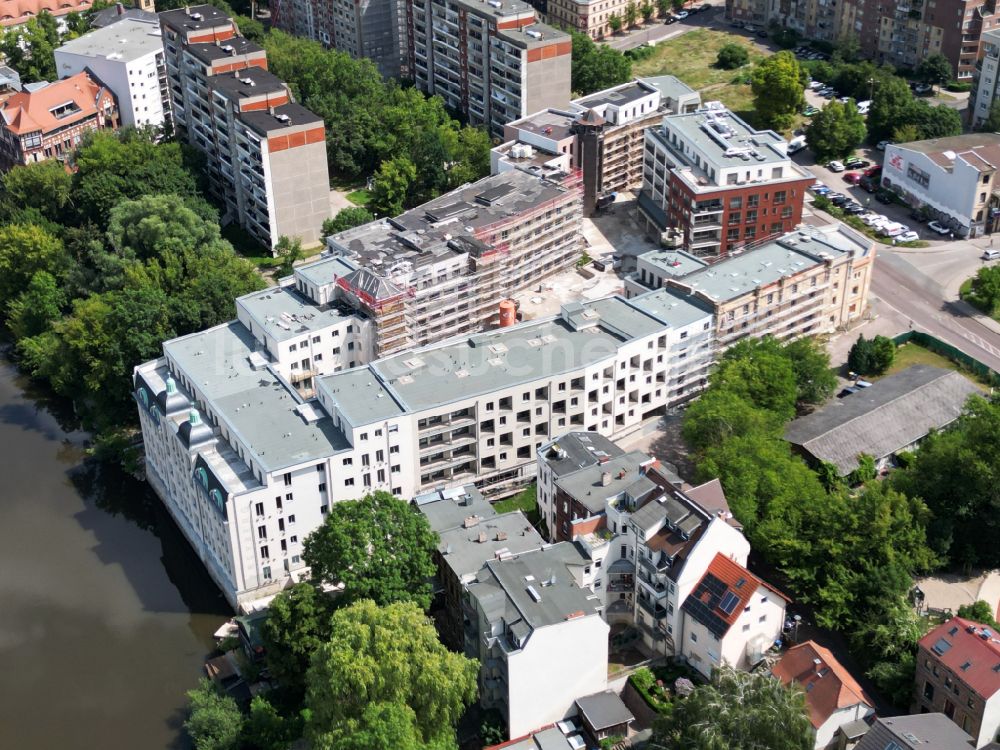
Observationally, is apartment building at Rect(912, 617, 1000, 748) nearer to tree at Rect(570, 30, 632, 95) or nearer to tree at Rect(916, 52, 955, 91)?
tree at Rect(570, 30, 632, 95)

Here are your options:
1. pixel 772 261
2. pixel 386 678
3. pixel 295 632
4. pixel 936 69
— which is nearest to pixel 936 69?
pixel 936 69

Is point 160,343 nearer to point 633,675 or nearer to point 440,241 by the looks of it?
point 440,241

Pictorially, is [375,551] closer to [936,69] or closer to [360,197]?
[360,197]

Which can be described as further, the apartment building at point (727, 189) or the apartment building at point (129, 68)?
the apartment building at point (129, 68)

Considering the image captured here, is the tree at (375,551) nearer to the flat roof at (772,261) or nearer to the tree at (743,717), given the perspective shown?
the tree at (743,717)

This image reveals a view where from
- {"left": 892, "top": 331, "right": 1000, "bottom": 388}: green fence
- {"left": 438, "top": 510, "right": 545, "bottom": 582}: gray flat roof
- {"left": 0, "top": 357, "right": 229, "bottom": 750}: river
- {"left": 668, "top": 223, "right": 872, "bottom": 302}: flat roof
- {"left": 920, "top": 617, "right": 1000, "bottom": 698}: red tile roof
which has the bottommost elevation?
{"left": 0, "top": 357, "right": 229, "bottom": 750}: river

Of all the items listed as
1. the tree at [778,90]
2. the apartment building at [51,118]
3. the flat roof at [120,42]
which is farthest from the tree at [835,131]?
the apartment building at [51,118]

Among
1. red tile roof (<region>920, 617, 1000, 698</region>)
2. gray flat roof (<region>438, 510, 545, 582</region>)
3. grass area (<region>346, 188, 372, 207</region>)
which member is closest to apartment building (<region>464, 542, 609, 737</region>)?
gray flat roof (<region>438, 510, 545, 582</region>)
